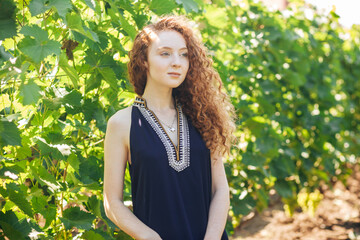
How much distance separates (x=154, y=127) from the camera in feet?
6.33

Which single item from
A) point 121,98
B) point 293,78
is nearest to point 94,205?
point 121,98

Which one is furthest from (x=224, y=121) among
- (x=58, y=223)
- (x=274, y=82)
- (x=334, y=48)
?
(x=334, y=48)

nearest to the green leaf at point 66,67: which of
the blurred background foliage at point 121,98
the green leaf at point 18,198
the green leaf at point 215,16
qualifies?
the blurred background foliage at point 121,98

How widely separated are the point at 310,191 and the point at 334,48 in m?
1.89

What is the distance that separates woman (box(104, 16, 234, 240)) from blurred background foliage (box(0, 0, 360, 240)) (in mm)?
212

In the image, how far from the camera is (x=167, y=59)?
193 cm

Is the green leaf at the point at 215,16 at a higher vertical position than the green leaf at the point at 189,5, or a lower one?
higher

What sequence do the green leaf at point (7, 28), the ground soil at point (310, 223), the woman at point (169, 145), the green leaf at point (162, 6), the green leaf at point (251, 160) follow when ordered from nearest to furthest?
1. the green leaf at point (7, 28)
2. the woman at point (169, 145)
3. the green leaf at point (162, 6)
4. the green leaf at point (251, 160)
5. the ground soil at point (310, 223)

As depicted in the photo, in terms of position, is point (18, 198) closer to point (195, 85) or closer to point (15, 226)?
point (15, 226)

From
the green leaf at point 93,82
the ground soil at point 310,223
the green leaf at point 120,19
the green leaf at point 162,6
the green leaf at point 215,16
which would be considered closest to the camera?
the green leaf at point 120,19

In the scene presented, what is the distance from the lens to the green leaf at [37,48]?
157 cm

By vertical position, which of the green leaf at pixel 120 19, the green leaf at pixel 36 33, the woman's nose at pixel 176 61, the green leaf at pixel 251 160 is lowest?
the green leaf at pixel 251 160

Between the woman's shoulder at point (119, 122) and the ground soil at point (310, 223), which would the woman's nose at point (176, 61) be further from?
the ground soil at point (310, 223)

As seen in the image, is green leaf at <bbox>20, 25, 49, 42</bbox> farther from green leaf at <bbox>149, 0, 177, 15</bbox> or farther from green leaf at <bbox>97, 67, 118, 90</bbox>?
green leaf at <bbox>149, 0, 177, 15</bbox>
